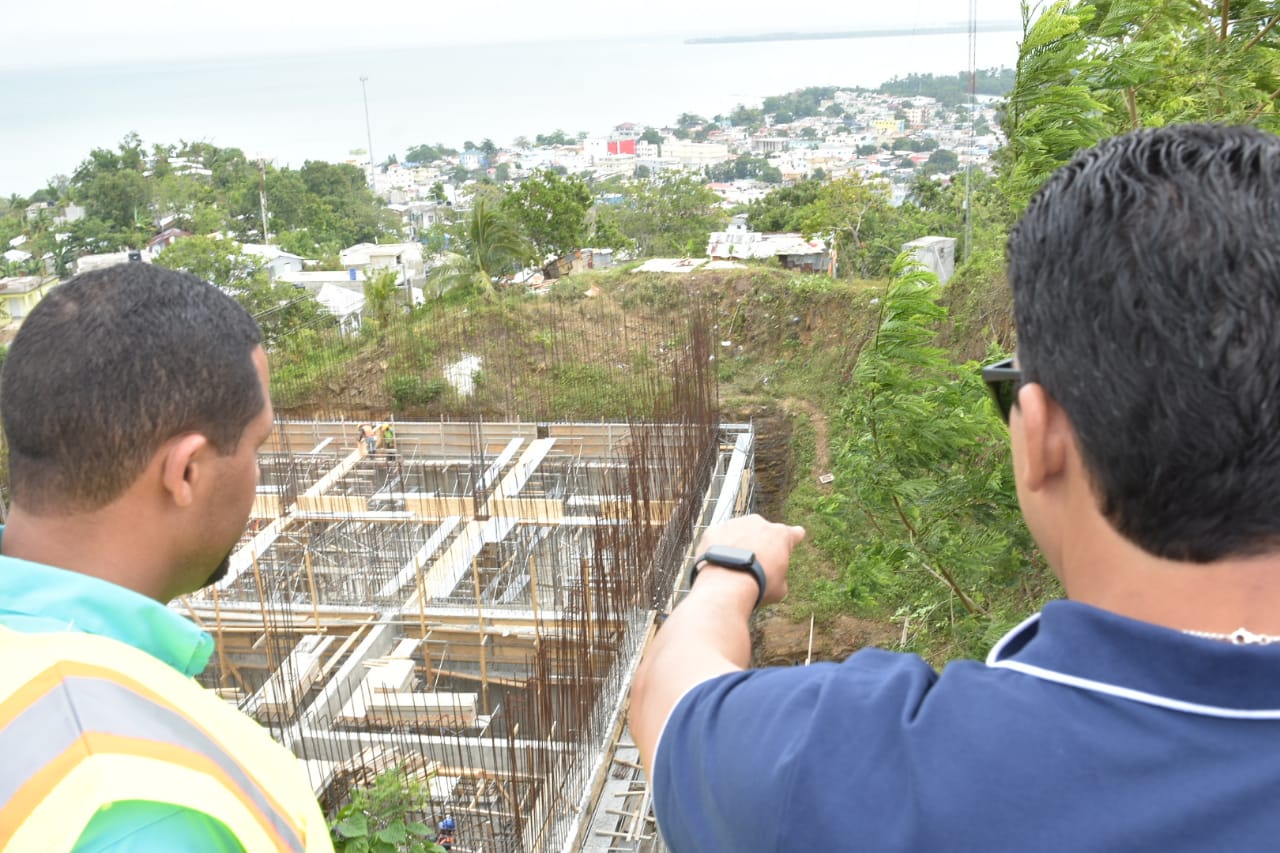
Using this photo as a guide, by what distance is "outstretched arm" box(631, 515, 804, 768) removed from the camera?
78 centimetres

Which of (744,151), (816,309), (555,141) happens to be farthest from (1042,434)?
(555,141)

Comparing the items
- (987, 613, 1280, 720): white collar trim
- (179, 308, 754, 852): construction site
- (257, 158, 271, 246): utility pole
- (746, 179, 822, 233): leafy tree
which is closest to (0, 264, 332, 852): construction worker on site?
(987, 613, 1280, 720): white collar trim

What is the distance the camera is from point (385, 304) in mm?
12719

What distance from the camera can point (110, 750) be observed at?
724 millimetres

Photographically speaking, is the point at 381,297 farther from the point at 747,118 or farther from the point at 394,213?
the point at 747,118

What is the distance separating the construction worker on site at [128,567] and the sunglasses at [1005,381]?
0.64 meters

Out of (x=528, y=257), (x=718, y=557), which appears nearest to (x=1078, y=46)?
(x=718, y=557)

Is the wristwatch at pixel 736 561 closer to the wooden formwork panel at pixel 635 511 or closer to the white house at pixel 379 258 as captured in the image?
the wooden formwork panel at pixel 635 511

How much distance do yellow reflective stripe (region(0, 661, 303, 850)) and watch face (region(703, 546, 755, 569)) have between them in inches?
16.8

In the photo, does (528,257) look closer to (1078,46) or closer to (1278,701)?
(1078,46)

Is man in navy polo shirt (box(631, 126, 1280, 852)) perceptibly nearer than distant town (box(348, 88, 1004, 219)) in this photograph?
Yes

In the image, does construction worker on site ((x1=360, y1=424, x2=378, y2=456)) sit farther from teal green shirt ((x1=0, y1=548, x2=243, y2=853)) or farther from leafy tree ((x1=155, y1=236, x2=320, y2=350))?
teal green shirt ((x1=0, y1=548, x2=243, y2=853))

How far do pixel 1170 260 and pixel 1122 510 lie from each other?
0.16m

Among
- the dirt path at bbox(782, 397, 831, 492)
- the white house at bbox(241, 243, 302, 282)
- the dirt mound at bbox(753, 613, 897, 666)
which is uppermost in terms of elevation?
the white house at bbox(241, 243, 302, 282)
